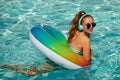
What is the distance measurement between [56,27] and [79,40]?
2.52 m

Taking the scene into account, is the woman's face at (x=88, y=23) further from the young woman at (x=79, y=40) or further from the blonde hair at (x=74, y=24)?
the blonde hair at (x=74, y=24)

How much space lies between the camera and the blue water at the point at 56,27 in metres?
5.21

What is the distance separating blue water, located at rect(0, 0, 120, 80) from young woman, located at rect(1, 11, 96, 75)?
145 mm

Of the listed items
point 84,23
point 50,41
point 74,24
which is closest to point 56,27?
point 74,24

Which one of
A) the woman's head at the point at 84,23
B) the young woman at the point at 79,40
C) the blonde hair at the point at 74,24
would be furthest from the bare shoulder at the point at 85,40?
the blonde hair at the point at 74,24

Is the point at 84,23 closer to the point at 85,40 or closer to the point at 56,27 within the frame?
the point at 85,40

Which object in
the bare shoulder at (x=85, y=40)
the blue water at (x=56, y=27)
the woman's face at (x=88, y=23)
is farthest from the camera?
the blue water at (x=56, y=27)

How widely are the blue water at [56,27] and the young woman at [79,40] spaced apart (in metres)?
0.15

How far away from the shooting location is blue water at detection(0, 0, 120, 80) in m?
5.21

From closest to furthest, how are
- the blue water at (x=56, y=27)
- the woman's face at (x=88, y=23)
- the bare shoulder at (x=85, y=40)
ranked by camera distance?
the woman's face at (x=88, y=23), the bare shoulder at (x=85, y=40), the blue water at (x=56, y=27)

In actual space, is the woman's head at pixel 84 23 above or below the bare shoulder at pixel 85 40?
above

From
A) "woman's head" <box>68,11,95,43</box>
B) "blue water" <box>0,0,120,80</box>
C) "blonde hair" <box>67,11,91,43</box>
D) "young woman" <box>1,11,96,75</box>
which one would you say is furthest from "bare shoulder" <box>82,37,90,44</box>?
"blue water" <box>0,0,120,80</box>

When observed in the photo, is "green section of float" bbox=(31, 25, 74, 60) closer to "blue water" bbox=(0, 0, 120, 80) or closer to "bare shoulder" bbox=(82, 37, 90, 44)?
"bare shoulder" bbox=(82, 37, 90, 44)

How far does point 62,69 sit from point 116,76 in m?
1.03
